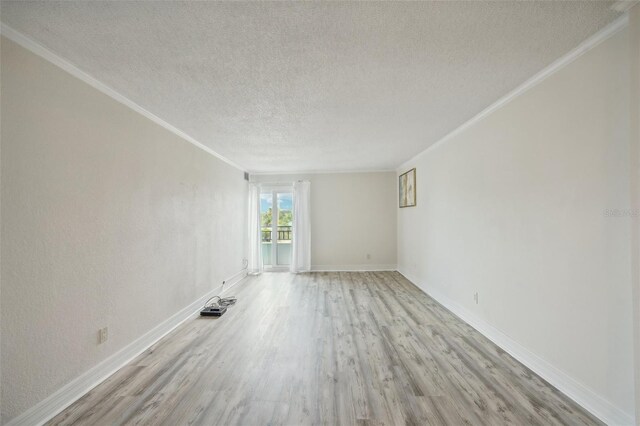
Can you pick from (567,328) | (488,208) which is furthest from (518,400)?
(488,208)

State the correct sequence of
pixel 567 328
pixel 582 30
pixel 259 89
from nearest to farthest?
pixel 582 30, pixel 567 328, pixel 259 89

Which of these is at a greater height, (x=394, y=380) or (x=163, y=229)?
(x=163, y=229)

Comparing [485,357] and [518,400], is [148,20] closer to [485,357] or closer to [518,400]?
[518,400]

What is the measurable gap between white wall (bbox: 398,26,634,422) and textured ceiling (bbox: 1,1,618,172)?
0.98 ft

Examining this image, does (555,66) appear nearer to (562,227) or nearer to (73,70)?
(562,227)

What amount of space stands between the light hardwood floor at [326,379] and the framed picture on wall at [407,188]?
2.32 m

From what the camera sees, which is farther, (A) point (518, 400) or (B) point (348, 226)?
(B) point (348, 226)

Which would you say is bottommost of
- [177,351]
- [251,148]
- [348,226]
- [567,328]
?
[177,351]

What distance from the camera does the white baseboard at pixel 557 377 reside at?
1.55 metres

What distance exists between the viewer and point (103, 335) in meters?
2.10

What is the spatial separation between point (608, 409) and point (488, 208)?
5.60 feet

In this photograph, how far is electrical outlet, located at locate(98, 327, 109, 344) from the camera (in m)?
2.07

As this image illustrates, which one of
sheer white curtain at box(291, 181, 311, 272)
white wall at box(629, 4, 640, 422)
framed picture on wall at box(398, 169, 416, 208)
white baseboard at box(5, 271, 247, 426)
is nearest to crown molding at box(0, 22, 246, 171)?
white baseboard at box(5, 271, 247, 426)

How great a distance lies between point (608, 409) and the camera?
1565 mm
